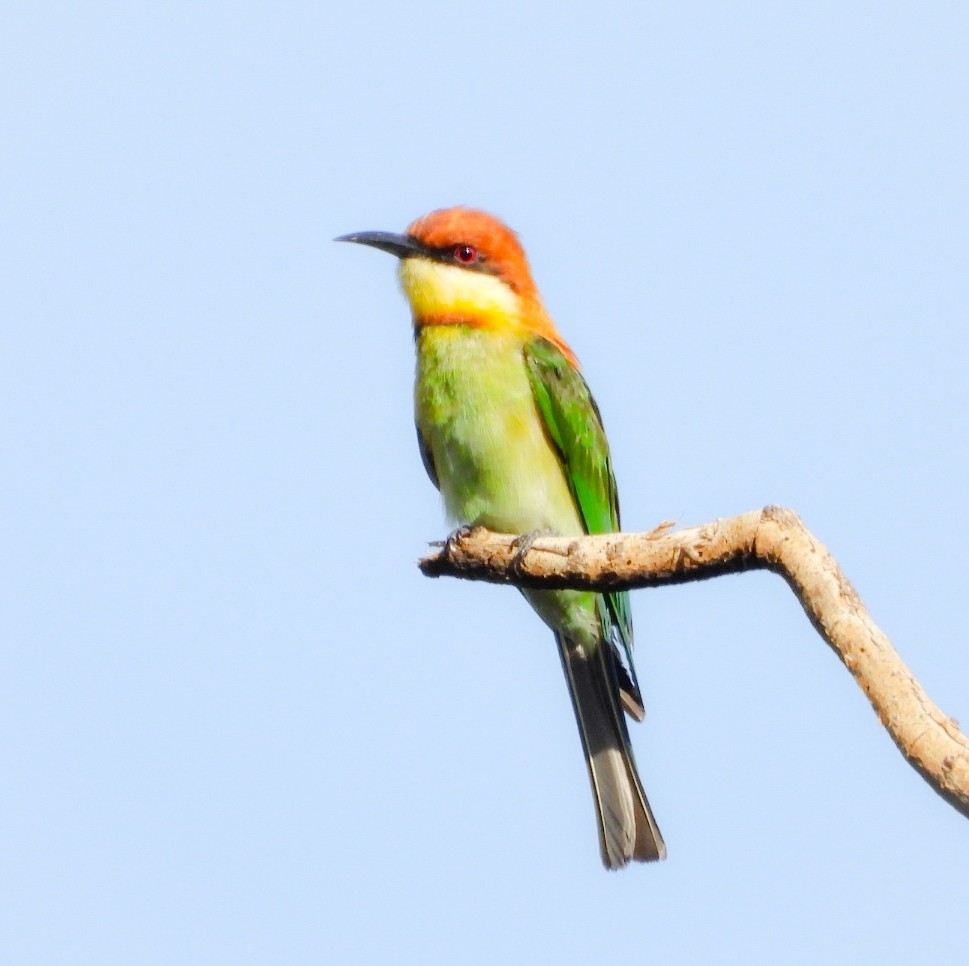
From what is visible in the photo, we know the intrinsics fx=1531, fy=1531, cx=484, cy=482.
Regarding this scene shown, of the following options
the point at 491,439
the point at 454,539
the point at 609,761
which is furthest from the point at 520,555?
the point at 609,761

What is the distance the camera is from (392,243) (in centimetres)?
538

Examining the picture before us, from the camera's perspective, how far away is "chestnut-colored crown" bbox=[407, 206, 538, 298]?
5355 millimetres

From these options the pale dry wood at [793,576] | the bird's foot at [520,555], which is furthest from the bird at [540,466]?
the pale dry wood at [793,576]

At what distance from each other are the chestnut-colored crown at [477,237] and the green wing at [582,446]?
0.34m

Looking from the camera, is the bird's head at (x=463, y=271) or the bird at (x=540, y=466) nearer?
the bird at (x=540, y=466)

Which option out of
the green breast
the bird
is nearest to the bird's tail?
the bird

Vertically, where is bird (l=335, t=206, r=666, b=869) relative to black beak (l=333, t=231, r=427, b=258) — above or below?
below

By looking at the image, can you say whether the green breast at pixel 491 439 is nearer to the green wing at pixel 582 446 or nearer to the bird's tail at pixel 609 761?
the green wing at pixel 582 446

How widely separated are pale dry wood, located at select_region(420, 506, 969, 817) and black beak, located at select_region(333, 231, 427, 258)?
1.68 m

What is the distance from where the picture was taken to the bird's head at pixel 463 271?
523 cm

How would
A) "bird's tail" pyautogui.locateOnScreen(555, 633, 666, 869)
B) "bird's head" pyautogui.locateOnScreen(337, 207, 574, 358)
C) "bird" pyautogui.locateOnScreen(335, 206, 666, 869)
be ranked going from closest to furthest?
"bird's tail" pyautogui.locateOnScreen(555, 633, 666, 869), "bird" pyautogui.locateOnScreen(335, 206, 666, 869), "bird's head" pyautogui.locateOnScreen(337, 207, 574, 358)

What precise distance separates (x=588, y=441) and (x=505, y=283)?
0.68 meters

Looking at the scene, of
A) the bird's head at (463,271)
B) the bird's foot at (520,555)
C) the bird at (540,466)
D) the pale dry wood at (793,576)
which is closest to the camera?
the pale dry wood at (793,576)

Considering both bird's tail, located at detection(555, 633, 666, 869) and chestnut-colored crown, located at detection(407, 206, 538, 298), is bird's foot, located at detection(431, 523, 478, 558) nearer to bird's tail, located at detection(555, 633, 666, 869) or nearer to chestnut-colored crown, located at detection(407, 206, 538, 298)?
bird's tail, located at detection(555, 633, 666, 869)
